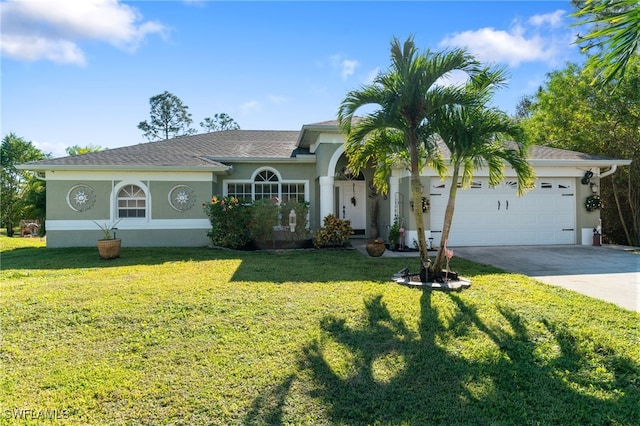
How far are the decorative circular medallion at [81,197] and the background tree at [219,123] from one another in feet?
109

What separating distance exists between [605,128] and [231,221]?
46.7 ft

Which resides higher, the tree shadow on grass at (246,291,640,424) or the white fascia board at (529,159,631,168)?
the white fascia board at (529,159,631,168)

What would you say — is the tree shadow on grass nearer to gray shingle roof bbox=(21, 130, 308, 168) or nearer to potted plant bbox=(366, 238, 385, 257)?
potted plant bbox=(366, 238, 385, 257)

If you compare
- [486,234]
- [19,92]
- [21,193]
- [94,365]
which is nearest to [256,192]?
[19,92]

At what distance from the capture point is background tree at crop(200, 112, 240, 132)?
144 feet

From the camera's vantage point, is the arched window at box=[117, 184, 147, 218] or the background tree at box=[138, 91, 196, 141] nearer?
the arched window at box=[117, 184, 147, 218]

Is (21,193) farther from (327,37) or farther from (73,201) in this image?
(327,37)

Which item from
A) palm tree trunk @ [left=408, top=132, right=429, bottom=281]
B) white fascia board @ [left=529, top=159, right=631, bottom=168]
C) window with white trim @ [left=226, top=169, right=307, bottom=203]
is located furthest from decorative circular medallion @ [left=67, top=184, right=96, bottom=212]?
white fascia board @ [left=529, top=159, right=631, bottom=168]

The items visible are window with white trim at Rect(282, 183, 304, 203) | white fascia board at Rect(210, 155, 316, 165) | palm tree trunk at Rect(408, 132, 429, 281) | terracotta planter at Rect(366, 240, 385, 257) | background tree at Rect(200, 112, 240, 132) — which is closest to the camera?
palm tree trunk at Rect(408, 132, 429, 281)

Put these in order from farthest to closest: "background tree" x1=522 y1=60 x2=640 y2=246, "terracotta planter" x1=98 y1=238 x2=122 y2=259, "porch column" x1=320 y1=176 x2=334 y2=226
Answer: "background tree" x1=522 y1=60 x2=640 y2=246 < "porch column" x1=320 y1=176 x2=334 y2=226 < "terracotta planter" x1=98 y1=238 x2=122 y2=259

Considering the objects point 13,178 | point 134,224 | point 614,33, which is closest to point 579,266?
point 614,33

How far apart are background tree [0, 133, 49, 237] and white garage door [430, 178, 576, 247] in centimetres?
2363

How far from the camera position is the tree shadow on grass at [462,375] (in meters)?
2.90

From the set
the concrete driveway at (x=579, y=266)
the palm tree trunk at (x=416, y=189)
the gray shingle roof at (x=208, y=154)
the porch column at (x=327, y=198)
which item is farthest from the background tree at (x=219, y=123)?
the palm tree trunk at (x=416, y=189)
